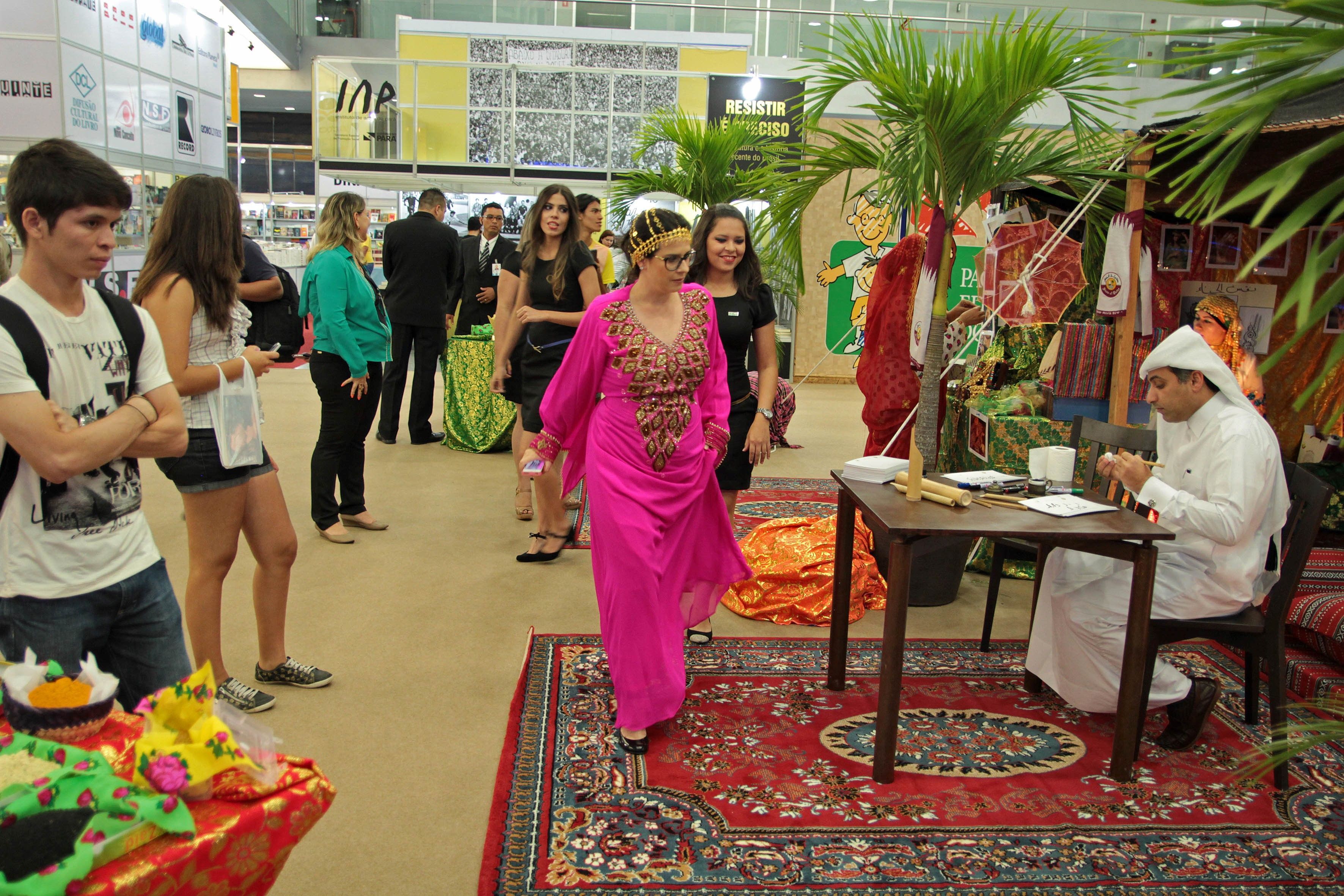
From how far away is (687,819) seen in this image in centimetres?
252

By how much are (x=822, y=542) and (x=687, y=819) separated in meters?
1.93

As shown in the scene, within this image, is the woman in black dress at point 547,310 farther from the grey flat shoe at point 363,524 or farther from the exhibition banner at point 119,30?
the exhibition banner at point 119,30

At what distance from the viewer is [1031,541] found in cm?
284

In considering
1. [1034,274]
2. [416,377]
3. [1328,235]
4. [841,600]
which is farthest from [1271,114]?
[416,377]

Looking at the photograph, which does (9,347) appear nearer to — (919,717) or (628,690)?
(628,690)

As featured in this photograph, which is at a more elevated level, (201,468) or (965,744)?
(201,468)

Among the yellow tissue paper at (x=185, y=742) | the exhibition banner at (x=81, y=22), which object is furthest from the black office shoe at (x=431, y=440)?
the yellow tissue paper at (x=185, y=742)

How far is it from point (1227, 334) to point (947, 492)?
263cm

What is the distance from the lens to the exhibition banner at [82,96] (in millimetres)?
7387

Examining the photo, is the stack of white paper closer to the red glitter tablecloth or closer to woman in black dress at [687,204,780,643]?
woman in black dress at [687,204,780,643]

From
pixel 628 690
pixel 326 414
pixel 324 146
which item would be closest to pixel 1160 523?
pixel 628 690

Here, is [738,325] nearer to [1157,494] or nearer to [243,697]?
[1157,494]

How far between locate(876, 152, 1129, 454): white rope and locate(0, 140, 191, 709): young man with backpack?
3.05m

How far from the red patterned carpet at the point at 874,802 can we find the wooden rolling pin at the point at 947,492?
0.73 metres
